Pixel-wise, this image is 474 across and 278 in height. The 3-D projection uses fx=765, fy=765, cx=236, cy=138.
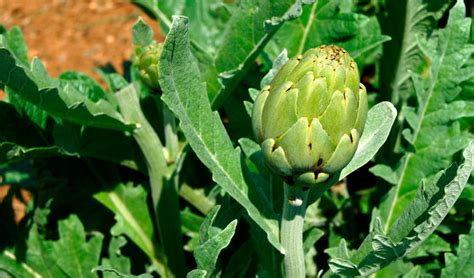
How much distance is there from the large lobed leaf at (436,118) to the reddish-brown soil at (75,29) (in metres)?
1.93

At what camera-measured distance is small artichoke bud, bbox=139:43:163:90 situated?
1391 millimetres

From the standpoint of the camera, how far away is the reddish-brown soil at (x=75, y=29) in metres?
3.48

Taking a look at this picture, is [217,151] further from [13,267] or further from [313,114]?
[13,267]

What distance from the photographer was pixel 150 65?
1.39m

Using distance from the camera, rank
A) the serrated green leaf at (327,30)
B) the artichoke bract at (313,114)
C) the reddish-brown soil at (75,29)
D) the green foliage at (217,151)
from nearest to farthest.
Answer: the artichoke bract at (313,114) → the green foliage at (217,151) → the serrated green leaf at (327,30) → the reddish-brown soil at (75,29)

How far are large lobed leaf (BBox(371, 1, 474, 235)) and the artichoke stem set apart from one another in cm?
41

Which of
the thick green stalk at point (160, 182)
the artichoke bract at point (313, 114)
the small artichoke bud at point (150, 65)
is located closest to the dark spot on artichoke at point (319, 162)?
the artichoke bract at point (313, 114)

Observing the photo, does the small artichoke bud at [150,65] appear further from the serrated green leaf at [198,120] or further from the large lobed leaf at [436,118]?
the large lobed leaf at [436,118]

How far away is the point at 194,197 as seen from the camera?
175 cm

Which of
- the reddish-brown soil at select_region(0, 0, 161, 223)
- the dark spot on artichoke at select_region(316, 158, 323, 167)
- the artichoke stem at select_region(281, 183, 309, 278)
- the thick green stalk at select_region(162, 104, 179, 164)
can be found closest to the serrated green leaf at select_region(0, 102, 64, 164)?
the thick green stalk at select_region(162, 104, 179, 164)

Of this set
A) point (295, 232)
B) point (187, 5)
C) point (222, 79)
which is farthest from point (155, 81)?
point (187, 5)

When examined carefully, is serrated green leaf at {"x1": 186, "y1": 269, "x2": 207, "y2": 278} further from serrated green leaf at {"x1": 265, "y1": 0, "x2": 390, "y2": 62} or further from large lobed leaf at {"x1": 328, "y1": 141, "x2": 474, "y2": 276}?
serrated green leaf at {"x1": 265, "y1": 0, "x2": 390, "y2": 62}

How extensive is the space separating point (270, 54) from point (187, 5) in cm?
30

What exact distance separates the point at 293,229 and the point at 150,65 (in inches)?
16.3
